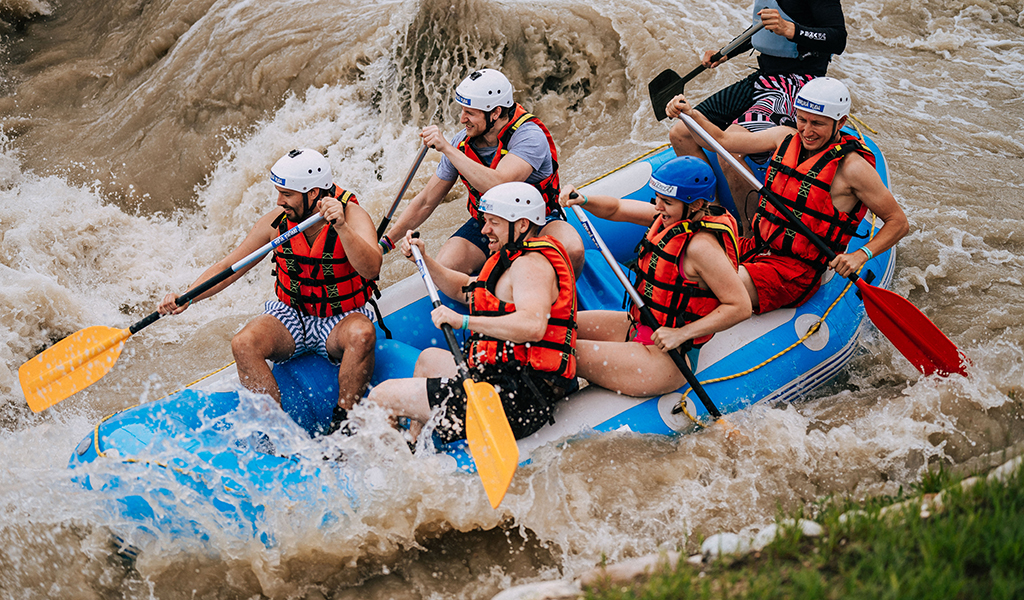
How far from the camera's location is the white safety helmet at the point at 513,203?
3.22 metres

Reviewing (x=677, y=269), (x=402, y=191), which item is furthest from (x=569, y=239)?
(x=402, y=191)

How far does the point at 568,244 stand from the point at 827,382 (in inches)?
→ 59.1

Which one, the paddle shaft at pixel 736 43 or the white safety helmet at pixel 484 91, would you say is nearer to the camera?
the white safety helmet at pixel 484 91

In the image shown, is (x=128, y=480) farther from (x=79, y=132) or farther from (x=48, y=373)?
(x=79, y=132)

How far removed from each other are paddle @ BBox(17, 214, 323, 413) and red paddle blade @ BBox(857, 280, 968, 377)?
122 inches

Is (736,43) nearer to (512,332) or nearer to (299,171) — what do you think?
(512,332)

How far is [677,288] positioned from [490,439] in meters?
1.06

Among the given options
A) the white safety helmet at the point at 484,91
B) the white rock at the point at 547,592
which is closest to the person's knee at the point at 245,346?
the white safety helmet at the point at 484,91

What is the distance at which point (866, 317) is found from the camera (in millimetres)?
4105

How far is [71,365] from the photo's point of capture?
3.89 meters

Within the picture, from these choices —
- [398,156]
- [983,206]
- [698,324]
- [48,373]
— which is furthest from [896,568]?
[398,156]

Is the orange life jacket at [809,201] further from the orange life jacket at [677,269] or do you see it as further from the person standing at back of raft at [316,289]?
the person standing at back of raft at [316,289]

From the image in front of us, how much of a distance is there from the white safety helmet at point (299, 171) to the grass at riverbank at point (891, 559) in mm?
2260

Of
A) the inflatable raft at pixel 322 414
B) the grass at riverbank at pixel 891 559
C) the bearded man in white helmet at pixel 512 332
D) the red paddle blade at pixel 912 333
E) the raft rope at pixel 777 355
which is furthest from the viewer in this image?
the red paddle blade at pixel 912 333
